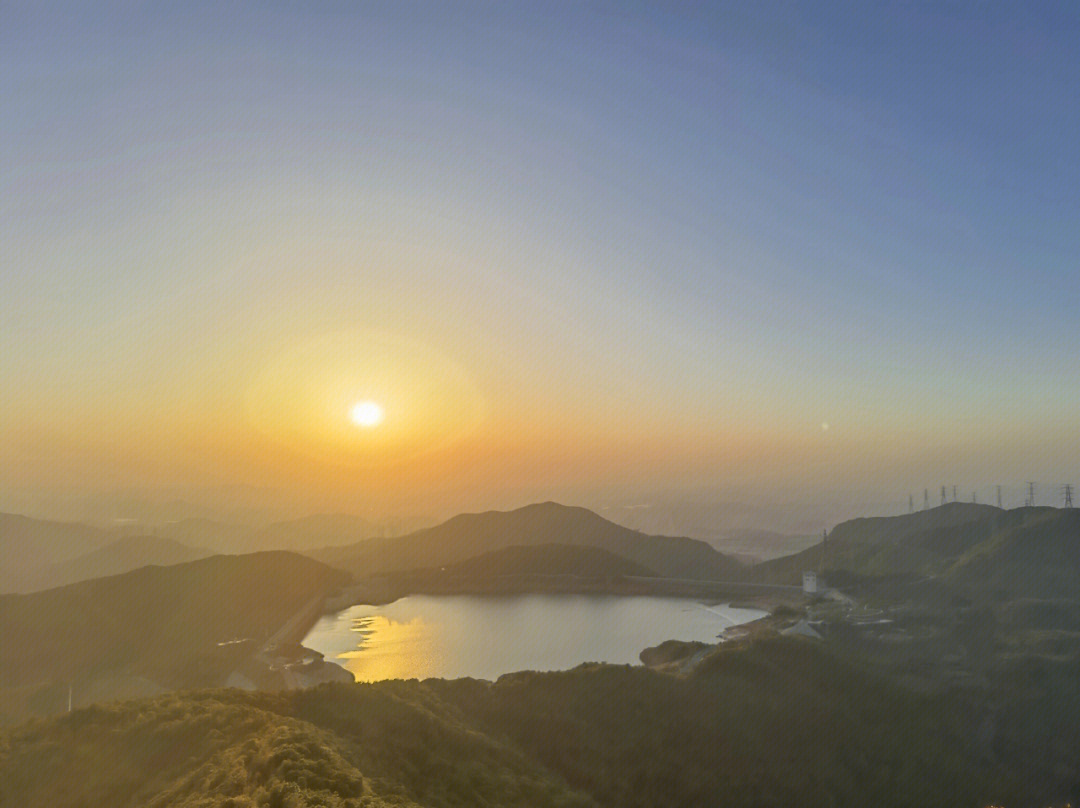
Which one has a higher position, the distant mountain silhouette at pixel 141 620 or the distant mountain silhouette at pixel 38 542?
the distant mountain silhouette at pixel 38 542

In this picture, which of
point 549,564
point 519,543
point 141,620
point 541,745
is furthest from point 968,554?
point 141,620

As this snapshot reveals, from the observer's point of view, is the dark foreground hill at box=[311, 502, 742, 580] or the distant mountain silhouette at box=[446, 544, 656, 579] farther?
the dark foreground hill at box=[311, 502, 742, 580]

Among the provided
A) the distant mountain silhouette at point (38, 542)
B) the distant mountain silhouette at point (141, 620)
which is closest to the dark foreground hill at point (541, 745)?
the distant mountain silhouette at point (141, 620)

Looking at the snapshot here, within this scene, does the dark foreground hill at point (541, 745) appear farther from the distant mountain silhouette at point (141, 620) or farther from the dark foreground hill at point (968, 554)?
the dark foreground hill at point (968, 554)

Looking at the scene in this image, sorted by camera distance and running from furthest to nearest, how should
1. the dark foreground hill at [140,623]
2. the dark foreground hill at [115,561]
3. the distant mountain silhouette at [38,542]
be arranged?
the distant mountain silhouette at [38,542], the dark foreground hill at [115,561], the dark foreground hill at [140,623]

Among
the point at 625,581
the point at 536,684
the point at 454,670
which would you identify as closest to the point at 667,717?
the point at 536,684

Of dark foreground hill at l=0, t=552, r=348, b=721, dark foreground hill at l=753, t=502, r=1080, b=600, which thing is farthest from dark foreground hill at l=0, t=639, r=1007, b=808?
dark foreground hill at l=753, t=502, r=1080, b=600

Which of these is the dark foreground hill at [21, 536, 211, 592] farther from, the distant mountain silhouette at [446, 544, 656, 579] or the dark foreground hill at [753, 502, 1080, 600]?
the dark foreground hill at [753, 502, 1080, 600]
